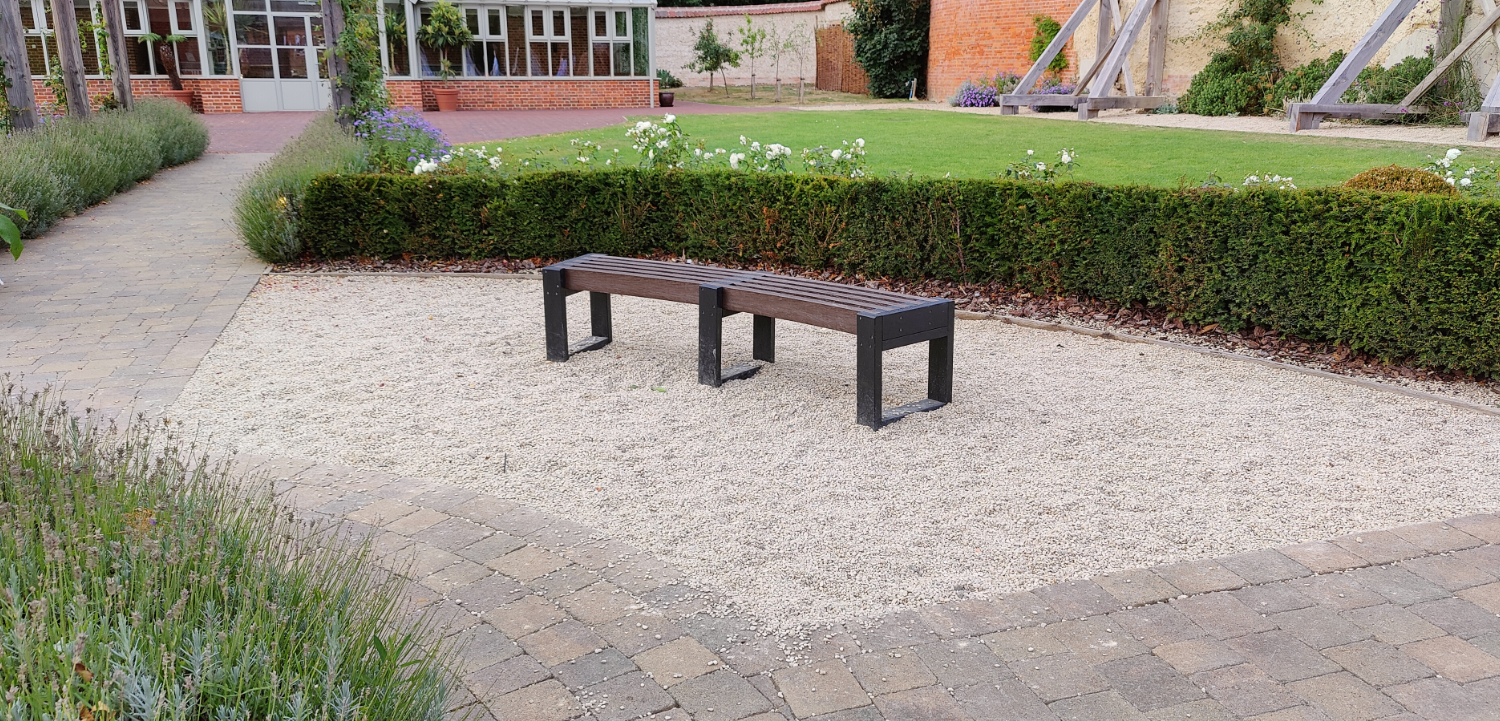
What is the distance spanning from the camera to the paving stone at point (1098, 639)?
2.74 meters

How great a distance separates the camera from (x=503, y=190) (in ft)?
25.9

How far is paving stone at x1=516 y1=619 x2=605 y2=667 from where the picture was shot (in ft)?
8.91

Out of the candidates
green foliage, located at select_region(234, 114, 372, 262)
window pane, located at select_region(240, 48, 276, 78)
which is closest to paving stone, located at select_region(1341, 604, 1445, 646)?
green foliage, located at select_region(234, 114, 372, 262)

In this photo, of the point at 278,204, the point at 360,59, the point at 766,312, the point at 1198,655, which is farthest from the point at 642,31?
the point at 1198,655

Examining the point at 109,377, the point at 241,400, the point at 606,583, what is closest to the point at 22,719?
the point at 606,583

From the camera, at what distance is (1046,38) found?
2248 cm

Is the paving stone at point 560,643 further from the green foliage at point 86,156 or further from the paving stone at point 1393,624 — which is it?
the green foliage at point 86,156

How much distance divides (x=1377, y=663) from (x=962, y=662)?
3.33 feet

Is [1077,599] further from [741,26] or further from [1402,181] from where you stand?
[741,26]

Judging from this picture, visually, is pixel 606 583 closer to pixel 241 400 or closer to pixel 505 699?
pixel 505 699

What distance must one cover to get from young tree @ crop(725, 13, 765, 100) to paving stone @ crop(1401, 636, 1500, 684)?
3051 cm

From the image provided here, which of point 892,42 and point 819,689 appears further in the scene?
point 892,42

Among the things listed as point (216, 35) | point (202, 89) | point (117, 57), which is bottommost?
point (202, 89)

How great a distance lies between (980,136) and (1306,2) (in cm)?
654
